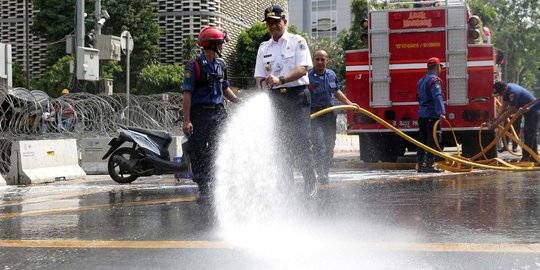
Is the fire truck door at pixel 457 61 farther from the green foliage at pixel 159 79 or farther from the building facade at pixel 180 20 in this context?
the building facade at pixel 180 20

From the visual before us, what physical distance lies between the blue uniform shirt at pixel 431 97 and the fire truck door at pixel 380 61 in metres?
1.70

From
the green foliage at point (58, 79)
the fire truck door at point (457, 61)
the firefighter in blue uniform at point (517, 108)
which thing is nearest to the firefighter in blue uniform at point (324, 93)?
the fire truck door at point (457, 61)

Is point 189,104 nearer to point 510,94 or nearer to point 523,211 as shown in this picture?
point 523,211

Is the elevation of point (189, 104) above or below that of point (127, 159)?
above

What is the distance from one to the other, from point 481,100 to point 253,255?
351 inches

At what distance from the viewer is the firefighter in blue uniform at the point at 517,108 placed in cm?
1241

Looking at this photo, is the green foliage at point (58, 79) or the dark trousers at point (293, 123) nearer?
the dark trousers at point (293, 123)

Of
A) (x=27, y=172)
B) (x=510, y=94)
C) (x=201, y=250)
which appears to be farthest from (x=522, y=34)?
(x=201, y=250)

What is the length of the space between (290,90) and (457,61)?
251 inches

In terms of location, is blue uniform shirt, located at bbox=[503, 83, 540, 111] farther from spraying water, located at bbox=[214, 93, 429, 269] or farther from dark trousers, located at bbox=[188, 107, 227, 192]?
dark trousers, located at bbox=[188, 107, 227, 192]

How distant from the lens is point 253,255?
4750mm

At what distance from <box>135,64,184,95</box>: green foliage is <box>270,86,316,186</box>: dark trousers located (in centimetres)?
4142

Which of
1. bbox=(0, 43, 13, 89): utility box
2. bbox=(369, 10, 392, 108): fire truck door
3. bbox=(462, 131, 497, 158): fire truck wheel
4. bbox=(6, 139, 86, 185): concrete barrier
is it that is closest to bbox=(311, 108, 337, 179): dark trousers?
bbox=(369, 10, 392, 108): fire truck door

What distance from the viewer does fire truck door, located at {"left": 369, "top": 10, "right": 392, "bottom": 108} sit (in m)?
13.2
